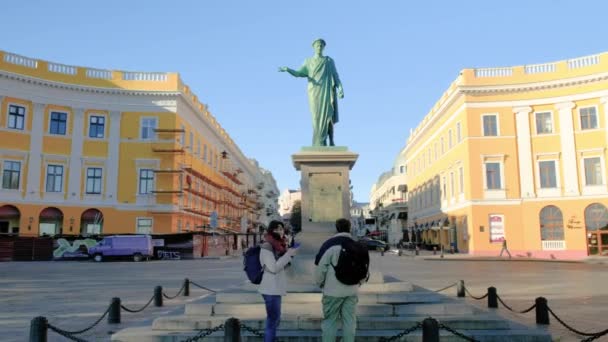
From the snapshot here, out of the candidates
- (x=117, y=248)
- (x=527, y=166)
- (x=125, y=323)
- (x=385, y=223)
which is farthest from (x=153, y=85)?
(x=385, y=223)

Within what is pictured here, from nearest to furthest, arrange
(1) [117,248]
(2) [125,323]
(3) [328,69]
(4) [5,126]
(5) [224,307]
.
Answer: (5) [224,307], (2) [125,323], (3) [328,69], (1) [117,248], (4) [5,126]

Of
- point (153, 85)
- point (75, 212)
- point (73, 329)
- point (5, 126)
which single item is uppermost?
point (153, 85)

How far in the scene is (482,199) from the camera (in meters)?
38.8

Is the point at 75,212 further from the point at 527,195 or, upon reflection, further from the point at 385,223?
the point at 385,223

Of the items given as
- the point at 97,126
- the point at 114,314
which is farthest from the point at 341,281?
the point at 97,126

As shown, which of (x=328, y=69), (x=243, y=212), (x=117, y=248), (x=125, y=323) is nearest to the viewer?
(x=125, y=323)

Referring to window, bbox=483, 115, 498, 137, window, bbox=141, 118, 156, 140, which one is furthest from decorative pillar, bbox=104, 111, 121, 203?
window, bbox=483, 115, 498, 137

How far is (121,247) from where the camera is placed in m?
33.0

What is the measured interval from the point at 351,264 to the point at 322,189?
528 cm

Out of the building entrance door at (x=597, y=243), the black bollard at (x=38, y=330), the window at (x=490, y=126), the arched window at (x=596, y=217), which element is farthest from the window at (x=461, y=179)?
the black bollard at (x=38, y=330)

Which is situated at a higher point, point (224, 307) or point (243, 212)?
point (243, 212)

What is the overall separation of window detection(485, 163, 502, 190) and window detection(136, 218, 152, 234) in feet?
88.9

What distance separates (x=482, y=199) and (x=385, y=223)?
50060mm

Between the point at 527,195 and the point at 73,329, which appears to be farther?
the point at 527,195
